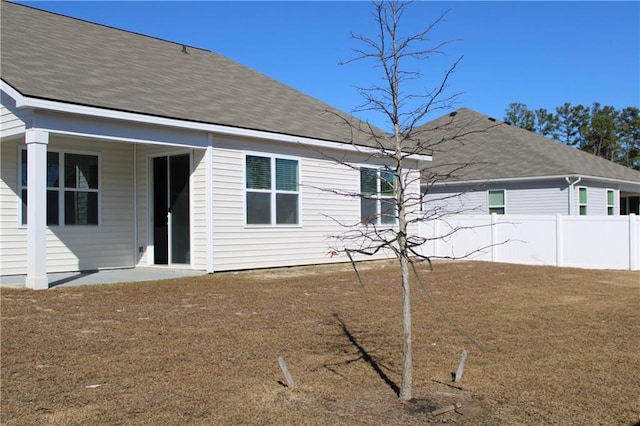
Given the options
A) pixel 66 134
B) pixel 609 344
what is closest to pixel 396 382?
pixel 609 344

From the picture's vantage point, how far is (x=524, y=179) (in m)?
21.8

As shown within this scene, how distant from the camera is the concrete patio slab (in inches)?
428

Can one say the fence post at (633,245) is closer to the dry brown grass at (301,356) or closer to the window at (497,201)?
the dry brown grass at (301,356)

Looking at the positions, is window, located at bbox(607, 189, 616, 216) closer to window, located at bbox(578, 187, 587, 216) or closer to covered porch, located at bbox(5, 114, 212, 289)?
window, located at bbox(578, 187, 587, 216)

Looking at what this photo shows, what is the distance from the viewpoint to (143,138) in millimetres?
11586

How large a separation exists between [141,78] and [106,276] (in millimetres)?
4534

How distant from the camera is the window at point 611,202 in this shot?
81.2ft

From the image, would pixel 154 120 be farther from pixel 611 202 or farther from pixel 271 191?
pixel 611 202

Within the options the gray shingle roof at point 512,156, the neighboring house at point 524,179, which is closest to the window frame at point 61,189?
the neighboring house at point 524,179

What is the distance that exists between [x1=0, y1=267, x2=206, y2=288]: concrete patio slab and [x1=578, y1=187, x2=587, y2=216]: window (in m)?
15.1

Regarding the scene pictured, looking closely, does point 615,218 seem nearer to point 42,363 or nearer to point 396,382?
point 396,382

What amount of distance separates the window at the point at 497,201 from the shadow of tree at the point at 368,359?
16.0 metres

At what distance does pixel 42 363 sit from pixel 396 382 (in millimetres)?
3310

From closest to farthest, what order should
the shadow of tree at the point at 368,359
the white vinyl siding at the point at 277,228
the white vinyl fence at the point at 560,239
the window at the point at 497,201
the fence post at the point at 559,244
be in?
the shadow of tree at the point at 368,359 → the white vinyl siding at the point at 277,228 → the white vinyl fence at the point at 560,239 → the fence post at the point at 559,244 → the window at the point at 497,201
